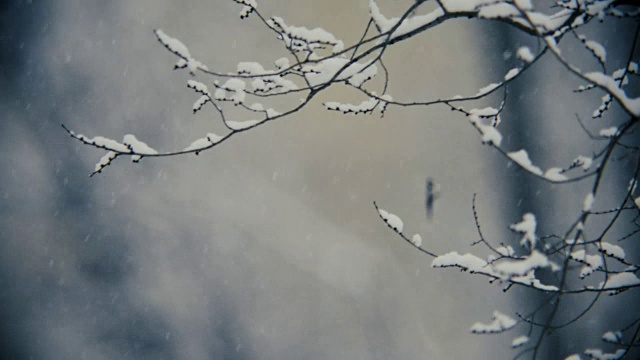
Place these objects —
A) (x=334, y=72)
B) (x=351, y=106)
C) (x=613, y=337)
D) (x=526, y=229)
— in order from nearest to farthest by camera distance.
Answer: (x=526, y=229)
(x=613, y=337)
(x=334, y=72)
(x=351, y=106)

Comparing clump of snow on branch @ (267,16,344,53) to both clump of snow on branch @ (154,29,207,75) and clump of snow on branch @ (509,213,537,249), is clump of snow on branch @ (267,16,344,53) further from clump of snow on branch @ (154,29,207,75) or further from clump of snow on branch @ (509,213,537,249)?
clump of snow on branch @ (509,213,537,249)

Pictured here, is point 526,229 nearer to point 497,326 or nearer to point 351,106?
point 497,326

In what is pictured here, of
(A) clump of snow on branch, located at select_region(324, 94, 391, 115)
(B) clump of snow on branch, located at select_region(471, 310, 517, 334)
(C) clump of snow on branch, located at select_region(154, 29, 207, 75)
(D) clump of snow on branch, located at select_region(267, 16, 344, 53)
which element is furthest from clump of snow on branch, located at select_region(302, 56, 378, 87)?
(B) clump of snow on branch, located at select_region(471, 310, 517, 334)

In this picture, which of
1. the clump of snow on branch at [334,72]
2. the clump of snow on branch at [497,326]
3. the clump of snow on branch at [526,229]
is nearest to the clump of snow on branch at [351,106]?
the clump of snow on branch at [334,72]

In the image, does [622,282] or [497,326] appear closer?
[497,326]

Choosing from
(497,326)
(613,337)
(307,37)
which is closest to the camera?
(497,326)

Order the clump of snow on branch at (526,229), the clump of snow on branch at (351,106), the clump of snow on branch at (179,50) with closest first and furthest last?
the clump of snow on branch at (526,229), the clump of snow on branch at (179,50), the clump of snow on branch at (351,106)

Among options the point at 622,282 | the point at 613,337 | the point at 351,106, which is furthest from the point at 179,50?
the point at 622,282

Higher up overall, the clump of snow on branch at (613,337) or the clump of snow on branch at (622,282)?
the clump of snow on branch at (622,282)

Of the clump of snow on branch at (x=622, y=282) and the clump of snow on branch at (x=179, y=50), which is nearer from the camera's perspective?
the clump of snow on branch at (x=179, y=50)

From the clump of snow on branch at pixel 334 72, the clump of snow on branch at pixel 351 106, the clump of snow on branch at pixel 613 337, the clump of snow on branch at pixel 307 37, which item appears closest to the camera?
the clump of snow on branch at pixel 613 337

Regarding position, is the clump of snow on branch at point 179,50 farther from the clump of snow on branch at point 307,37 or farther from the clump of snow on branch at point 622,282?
the clump of snow on branch at point 622,282
